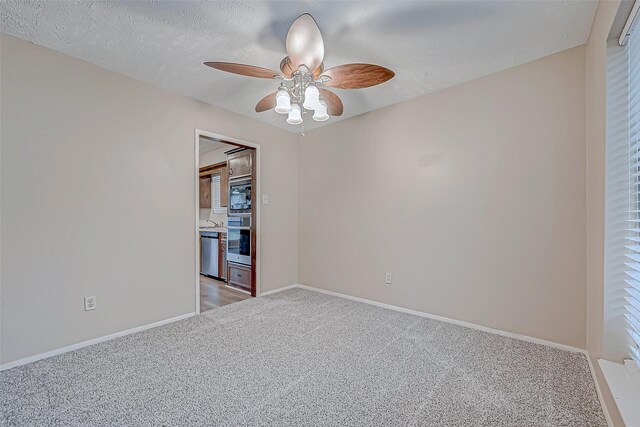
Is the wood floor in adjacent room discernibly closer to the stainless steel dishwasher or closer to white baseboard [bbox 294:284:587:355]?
the stainless steel dishwasher

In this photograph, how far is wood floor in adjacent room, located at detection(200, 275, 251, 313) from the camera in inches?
136

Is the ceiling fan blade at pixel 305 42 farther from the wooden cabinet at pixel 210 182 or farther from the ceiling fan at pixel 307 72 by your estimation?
the wooden cabinet at pixel 210 182

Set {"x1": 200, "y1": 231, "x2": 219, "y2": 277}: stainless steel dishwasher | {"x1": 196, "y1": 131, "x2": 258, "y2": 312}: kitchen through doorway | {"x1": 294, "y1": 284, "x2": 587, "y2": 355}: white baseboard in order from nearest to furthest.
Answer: {"x1": 294, "y1": 284, "x2": 587, "y2": 355}: white baseboard
{"x1": 196, "y1": 131, "x2": 258, "y2": 312}: kitchen through doorway
{"x1": 200, "y1": 231, "x2": 219, "y2": 277}: stainless steel dishwasher

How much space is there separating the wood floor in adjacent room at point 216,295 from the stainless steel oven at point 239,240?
1.42 ft

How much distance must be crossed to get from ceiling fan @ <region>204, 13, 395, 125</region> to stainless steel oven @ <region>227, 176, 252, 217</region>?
2.12m

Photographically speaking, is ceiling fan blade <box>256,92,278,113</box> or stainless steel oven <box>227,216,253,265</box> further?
stainless steel oven <box>227,216,253,265</box>

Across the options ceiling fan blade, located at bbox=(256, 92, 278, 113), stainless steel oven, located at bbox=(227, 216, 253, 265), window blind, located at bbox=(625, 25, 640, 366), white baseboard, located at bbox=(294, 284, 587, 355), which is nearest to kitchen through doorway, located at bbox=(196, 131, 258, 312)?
stainless steel oven, located at bbox=(227, 216, 253, 265)

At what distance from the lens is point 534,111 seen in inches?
91.9

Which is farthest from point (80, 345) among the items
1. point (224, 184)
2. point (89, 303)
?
point (224, 184)

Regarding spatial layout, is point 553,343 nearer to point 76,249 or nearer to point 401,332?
point 401,332

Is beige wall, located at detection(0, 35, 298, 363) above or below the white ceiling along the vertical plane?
below

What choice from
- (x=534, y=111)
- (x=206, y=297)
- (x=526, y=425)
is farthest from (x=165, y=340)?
(x=534, y=111)

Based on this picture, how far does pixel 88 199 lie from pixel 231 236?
2.18 m

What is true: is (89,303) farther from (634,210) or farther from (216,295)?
(634,210)
